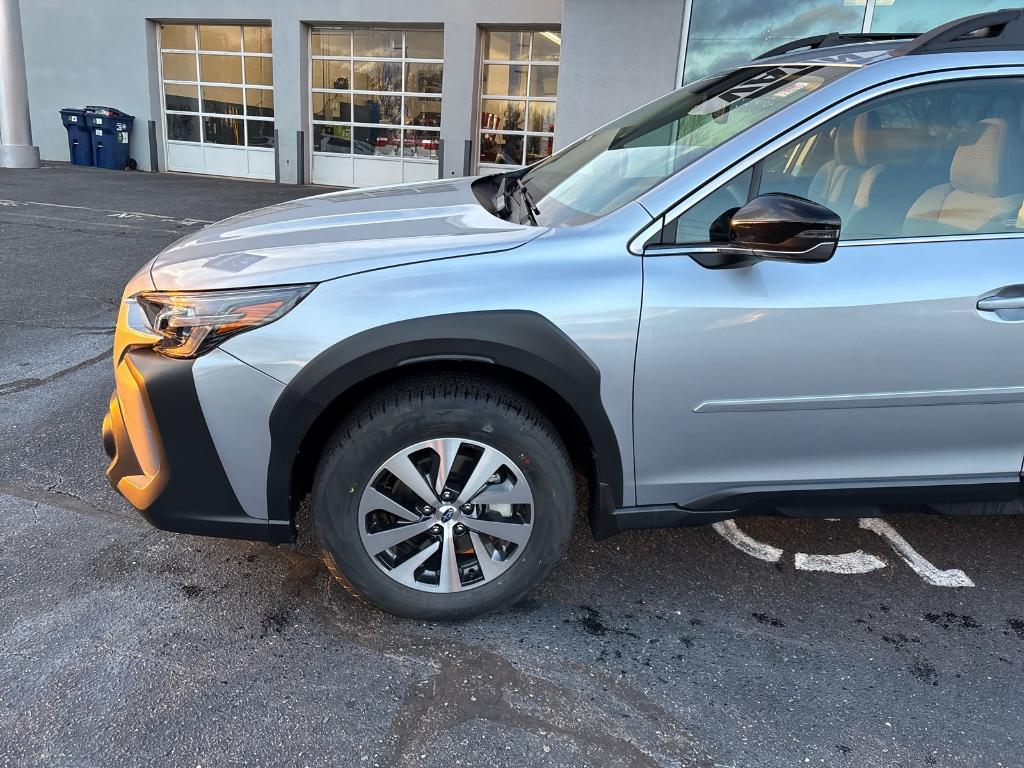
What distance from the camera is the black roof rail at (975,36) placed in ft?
7.74

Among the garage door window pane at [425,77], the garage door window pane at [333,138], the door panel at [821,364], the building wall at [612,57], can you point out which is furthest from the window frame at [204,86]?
the door panel at [821,364]

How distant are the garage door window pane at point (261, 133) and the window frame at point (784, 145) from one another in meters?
15.7

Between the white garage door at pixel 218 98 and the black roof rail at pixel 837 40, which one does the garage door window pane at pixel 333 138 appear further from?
the black roof rail at pixel 837 40

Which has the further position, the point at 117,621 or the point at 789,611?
the point at 789,611

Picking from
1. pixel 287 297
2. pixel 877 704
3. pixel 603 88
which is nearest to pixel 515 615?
pixel 877 704

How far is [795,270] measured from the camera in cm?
227

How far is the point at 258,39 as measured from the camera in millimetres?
15961

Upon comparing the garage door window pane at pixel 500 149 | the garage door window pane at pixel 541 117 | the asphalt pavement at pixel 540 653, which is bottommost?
the asphalt pavement at pixel 540 653

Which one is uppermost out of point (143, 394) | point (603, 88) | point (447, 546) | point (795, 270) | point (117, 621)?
point (603, 88)

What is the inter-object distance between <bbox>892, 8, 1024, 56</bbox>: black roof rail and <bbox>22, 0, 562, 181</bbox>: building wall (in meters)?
12.7

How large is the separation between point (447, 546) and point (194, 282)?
3.64 ft

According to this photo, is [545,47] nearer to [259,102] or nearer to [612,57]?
[612,57]

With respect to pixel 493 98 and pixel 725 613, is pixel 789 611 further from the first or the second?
pixel 493 98

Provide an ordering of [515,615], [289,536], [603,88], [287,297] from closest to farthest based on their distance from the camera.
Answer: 1. [287,297]
2. [289,536]
3. [515,615]
4. [603,88]
